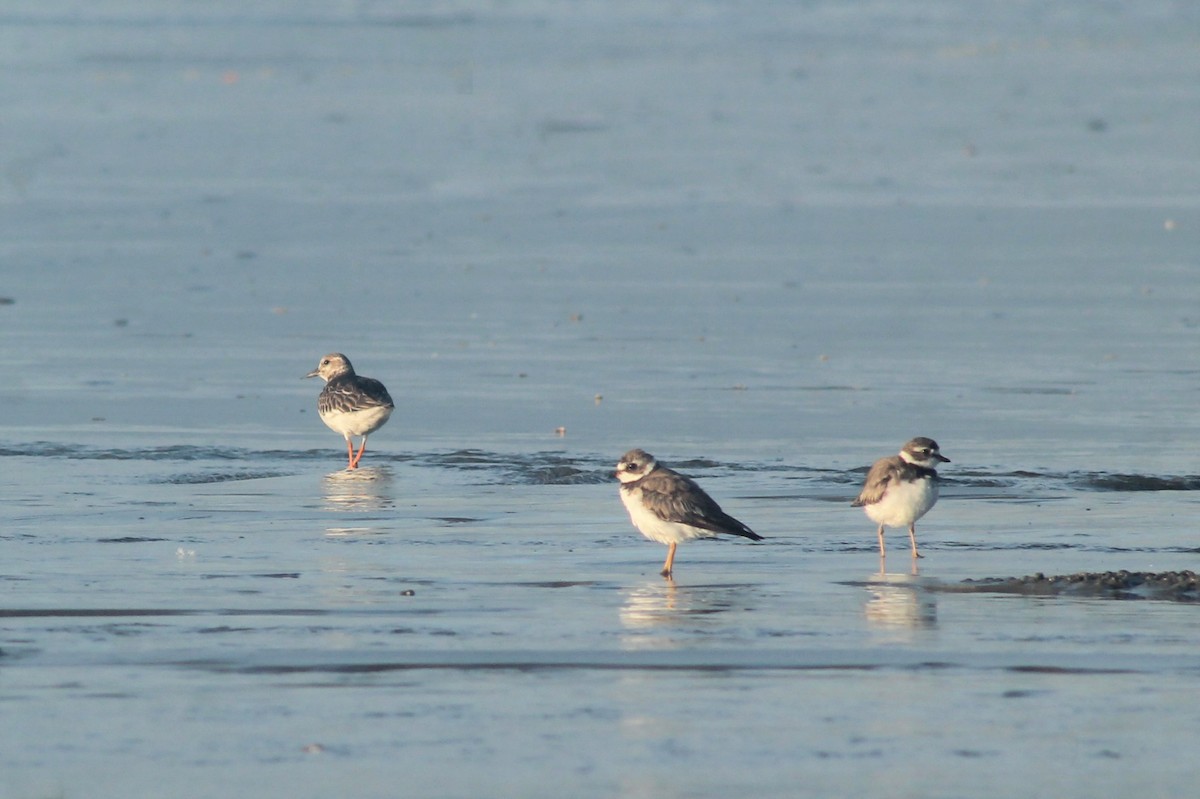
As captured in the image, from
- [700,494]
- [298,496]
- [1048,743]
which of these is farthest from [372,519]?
[1048,743]

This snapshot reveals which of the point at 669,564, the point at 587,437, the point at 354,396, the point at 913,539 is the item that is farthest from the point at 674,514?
the point at 354,396

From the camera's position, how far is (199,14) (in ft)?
189

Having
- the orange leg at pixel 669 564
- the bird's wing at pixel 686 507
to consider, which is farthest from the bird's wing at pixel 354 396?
the orange leg at pixel 669 564

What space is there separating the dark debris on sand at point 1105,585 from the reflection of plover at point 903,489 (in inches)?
31.7

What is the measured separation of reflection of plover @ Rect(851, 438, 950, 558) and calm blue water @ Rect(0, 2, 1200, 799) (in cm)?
24

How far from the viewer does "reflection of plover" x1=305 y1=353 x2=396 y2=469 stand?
43.5 ft

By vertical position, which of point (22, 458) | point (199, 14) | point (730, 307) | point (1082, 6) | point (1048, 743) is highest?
point (1082, 6)

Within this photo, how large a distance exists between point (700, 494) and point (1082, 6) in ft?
174

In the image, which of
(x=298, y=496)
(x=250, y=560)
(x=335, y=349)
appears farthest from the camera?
(x=335, y=349)

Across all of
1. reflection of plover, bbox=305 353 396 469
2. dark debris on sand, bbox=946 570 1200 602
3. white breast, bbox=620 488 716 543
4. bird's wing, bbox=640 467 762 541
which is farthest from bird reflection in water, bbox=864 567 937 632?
reflection of plover, bbox=305 353 396 469

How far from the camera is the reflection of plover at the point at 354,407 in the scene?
43.5ft

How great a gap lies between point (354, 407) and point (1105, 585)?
17.9ft

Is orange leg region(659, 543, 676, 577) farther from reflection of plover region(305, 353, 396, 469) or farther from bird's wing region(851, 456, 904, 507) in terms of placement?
reflection of plover region(305, 353, 396, 469)

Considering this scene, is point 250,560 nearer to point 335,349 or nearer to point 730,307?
point 335,349
